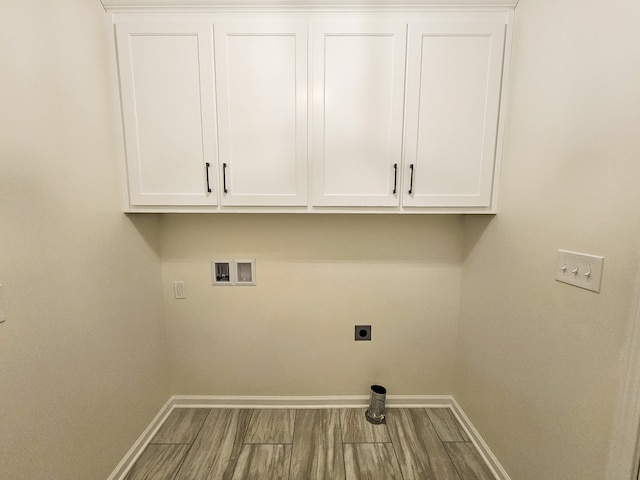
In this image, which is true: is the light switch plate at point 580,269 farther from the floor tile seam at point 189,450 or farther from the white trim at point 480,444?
the floor tile seam at point 189,450

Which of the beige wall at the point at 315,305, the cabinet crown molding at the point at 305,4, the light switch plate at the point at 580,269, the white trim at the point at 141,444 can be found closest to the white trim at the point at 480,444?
the beige wall at the point at 315,305

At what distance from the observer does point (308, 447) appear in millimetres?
1579

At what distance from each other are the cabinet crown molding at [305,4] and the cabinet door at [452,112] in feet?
0.29

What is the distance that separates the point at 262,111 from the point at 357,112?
0.48 m

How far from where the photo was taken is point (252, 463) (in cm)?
149

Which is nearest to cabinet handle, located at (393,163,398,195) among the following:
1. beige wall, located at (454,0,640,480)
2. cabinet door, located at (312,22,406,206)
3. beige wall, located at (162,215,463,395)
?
cabinet door, located at (312,22,406,206)

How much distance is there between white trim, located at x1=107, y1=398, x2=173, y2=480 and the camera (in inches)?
54.8

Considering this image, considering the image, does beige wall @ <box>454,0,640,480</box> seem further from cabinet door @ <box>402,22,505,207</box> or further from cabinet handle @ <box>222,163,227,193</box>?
cabinet handle @ <box>222,163,227,193</box>

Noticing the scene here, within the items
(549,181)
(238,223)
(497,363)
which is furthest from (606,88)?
(238,223)

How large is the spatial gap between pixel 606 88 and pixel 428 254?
3.63 ft

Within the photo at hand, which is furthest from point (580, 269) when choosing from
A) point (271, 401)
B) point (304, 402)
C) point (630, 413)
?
point (271, 401)

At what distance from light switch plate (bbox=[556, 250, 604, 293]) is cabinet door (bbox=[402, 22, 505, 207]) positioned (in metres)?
0.48

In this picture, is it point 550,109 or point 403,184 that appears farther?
point 403,184

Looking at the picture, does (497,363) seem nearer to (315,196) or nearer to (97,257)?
(315,196)
